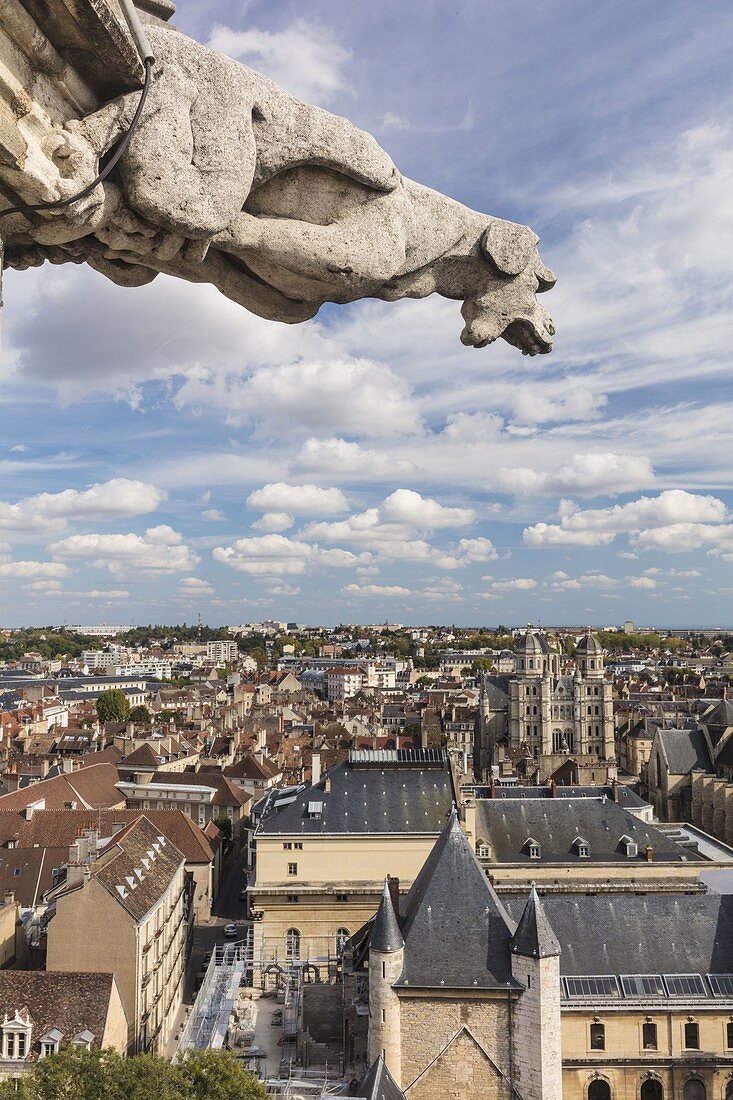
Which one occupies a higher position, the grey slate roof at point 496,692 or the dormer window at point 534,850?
the grey slate roof at point 496,692

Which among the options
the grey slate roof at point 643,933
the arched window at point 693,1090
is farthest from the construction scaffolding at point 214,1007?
the arched window at point 693,1090

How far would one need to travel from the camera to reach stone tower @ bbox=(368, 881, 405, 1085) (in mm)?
21234

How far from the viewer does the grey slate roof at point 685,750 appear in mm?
62406

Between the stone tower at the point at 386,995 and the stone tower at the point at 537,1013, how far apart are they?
2.81 metres

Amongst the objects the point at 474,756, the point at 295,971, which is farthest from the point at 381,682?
the point at 295,971

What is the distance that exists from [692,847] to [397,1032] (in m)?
23.5

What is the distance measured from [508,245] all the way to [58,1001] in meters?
25.1

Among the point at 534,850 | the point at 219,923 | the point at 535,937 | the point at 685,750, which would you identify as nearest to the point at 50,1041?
the point at 535,937

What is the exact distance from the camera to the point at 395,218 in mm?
4055

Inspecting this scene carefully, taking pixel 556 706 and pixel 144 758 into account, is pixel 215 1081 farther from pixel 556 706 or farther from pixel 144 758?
pixel 556 706

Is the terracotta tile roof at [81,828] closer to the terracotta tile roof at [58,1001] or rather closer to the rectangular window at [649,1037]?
the terracotta tile roof at [58,1001]

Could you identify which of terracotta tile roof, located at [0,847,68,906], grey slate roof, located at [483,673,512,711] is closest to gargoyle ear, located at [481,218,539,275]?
terracotta tile roof, located at [0,847,68,906]

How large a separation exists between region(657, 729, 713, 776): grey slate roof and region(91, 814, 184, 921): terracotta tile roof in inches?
1524

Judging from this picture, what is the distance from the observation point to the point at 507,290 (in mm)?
4488
